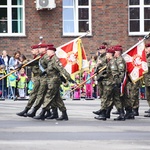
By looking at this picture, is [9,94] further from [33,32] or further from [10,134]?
[10,134]

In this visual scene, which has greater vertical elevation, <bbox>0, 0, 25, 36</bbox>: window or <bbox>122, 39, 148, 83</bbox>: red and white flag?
<bbox>0, 0, 25, 36</bbox>: window

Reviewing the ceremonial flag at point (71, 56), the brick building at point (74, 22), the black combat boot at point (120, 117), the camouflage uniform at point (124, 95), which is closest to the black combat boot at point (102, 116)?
the black combat boot at point (120, 117)

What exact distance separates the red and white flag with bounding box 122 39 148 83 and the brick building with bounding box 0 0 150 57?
13601 mm

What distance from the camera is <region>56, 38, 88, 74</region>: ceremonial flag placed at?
72.7 feet

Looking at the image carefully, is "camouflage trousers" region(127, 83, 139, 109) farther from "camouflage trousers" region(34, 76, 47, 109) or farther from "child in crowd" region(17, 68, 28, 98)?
"child in crowd" region(17, 68, 28, 98)

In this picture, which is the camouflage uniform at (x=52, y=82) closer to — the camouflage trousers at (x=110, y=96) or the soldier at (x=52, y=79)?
the soldier at (x=52, y=79)

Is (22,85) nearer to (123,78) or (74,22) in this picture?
(74,22)

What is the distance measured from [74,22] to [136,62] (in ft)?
47.5

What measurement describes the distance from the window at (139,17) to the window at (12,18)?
4444 mm

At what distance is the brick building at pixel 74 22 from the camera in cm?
3531

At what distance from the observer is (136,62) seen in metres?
21.6

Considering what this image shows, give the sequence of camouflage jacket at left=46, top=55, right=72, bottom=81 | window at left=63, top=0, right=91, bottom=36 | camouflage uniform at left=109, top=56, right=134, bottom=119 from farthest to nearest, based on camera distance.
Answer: window at left=63, top=0, right=91, bottom=36 → camouflage uniform at left=109, top=56, right=134, bottom=119 → camouflage jacket at left=46, top=55, right=72, bottom=81

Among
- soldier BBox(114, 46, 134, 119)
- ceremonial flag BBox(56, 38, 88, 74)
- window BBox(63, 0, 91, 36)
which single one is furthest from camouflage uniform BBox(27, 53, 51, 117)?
window BBox(63, 0, 91, 36)

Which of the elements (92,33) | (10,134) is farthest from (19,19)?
(10,134)
